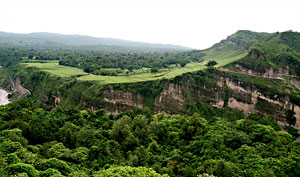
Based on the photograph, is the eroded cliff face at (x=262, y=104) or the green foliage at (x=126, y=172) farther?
the eroded cliff face at (x=262, y=104)

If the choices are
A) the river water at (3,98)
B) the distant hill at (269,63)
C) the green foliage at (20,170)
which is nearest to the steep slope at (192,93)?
the distant hill at (269,63)

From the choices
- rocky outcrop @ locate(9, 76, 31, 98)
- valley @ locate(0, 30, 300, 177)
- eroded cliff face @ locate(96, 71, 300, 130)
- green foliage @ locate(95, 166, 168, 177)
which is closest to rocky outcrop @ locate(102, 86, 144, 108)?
eroded cliff face @ locate(96, 71, 300, 130)

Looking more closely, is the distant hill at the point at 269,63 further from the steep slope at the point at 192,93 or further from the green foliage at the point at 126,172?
the green foliage at the point at 126,172

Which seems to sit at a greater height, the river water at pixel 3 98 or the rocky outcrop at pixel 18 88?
the rocky outcrop at pixel 18 88

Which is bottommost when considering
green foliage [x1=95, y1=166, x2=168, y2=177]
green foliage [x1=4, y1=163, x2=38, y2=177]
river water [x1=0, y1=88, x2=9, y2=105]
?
river water [x1=0, y1=88, x2=9, y2=105]

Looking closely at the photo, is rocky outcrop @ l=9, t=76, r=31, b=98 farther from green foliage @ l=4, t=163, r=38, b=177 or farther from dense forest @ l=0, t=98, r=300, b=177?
green foliage @ l=4, t=163, r=38, b=177

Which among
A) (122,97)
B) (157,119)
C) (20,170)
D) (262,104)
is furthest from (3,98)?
(262,104)

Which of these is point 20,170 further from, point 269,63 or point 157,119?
point 269,63

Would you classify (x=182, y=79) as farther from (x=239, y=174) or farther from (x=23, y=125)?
(x=23, y=125)

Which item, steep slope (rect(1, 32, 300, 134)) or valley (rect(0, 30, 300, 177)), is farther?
steep slope (rect(1, 32, 300, 134))
